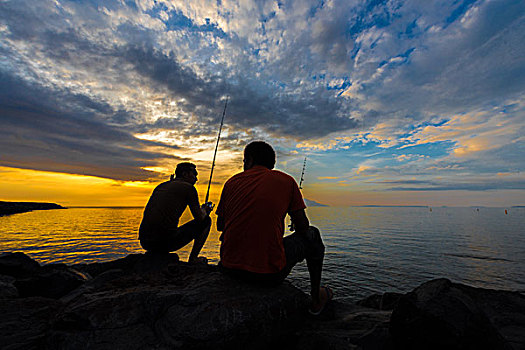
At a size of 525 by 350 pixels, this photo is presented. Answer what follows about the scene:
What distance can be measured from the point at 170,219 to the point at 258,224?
3.21 metres

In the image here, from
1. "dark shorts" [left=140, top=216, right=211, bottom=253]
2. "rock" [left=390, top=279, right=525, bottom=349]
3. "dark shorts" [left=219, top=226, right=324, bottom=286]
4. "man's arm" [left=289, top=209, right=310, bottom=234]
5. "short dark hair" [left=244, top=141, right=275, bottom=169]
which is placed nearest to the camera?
"rock" [left=390, top=279, right=525, bottom=349]

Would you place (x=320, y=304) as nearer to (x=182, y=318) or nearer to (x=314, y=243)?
(x=314, y=243)

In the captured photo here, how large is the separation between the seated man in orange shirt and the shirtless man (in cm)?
239

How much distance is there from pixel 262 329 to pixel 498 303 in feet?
16.7

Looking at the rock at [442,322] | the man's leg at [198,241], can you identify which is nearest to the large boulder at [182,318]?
the rock at [442,322]

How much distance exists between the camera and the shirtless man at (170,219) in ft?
16.7

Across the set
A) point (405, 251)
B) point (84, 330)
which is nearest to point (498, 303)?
point (84, 330)

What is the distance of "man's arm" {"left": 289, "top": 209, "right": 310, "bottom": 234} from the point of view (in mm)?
3047

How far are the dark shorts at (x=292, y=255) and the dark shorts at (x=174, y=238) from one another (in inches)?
101

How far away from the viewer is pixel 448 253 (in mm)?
13648

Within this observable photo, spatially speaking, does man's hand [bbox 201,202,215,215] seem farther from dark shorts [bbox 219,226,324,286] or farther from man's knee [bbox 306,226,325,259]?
man's knee [bbox 306,226,325,259]

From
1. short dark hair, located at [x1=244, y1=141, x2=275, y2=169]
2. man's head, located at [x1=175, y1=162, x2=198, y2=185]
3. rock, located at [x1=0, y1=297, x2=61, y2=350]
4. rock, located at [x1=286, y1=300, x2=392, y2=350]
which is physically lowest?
rock, located at [x1=0, y1=297, x2=61, y2=350]

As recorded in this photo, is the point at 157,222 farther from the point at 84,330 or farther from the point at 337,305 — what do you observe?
the point at 337,305

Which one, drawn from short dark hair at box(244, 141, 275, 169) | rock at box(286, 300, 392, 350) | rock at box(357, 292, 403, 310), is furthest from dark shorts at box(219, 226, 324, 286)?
rock at box(357, 292, 403, 310)
